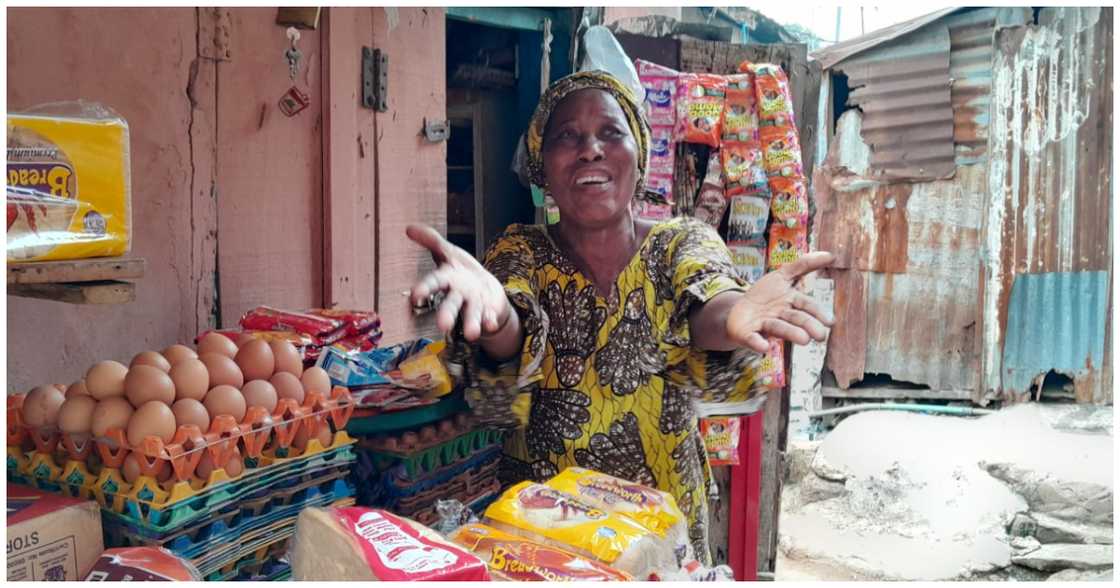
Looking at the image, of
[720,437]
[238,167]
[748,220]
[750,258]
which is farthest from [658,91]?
[238,167]

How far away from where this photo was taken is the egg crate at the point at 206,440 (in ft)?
4.68

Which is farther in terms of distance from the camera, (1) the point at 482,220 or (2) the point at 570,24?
(1) the point at 482,220

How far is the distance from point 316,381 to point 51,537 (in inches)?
21.2

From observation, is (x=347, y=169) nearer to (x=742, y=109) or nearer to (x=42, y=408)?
(x=42, y=408)

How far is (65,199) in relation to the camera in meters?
1.37

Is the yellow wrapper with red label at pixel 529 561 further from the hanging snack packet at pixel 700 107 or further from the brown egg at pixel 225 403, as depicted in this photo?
the hanging snack packet at pixel 700 107

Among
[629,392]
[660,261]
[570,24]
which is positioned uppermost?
[570,24]

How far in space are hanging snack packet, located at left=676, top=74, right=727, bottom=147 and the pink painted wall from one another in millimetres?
1020

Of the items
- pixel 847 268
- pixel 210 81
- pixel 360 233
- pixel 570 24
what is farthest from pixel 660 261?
pixel 847 268

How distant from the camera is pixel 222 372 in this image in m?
1.61

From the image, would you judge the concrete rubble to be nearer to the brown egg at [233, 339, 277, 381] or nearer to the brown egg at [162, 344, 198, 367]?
the brown egg at [233, 339, 277, 381]

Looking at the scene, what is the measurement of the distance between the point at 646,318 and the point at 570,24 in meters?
1.60

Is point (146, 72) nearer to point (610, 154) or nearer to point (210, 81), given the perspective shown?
point (210, 81)

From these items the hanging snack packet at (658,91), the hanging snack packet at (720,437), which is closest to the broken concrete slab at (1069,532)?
the hanging snack packet at (720,437)
